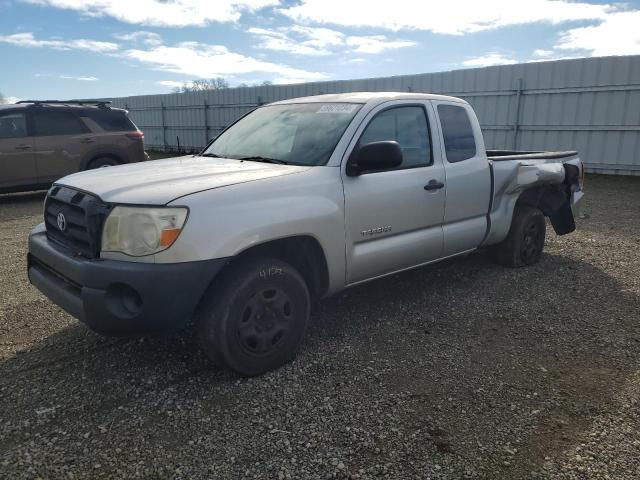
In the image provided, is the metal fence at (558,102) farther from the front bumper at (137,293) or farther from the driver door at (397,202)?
the front bumper at (137,293)

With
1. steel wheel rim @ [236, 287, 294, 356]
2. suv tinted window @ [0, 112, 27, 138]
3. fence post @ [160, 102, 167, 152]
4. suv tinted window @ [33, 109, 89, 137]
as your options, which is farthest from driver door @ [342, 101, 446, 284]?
fence post @ [160, 102, 167, 152]

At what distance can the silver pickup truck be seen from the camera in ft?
9.18

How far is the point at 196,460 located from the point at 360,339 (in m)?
1.65

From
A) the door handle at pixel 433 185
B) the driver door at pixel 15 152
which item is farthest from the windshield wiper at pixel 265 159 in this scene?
the driver door at pixel 15 152

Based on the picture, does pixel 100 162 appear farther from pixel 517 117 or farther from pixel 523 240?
pixel 517 117

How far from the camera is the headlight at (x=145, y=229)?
2768 mm

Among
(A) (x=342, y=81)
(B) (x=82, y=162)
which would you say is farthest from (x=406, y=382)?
(A) (x=342, y=81)

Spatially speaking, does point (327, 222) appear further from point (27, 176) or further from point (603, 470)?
point (27, 176)

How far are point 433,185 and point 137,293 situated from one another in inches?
97.0

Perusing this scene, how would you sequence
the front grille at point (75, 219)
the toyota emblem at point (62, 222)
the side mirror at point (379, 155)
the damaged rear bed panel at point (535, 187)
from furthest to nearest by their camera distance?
the damaged rear bed panel at point (535, 187) → the side mirror at point (379, 155) → the toyota emblem at point (62, 222) → the front grille at point (75, 219)

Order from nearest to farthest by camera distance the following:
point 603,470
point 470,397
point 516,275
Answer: point 603,470 < point 470,397 < point 516,275

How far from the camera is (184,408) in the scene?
293cm

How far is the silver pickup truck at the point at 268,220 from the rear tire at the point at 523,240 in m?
0.66

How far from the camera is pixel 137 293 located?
2.79 m
